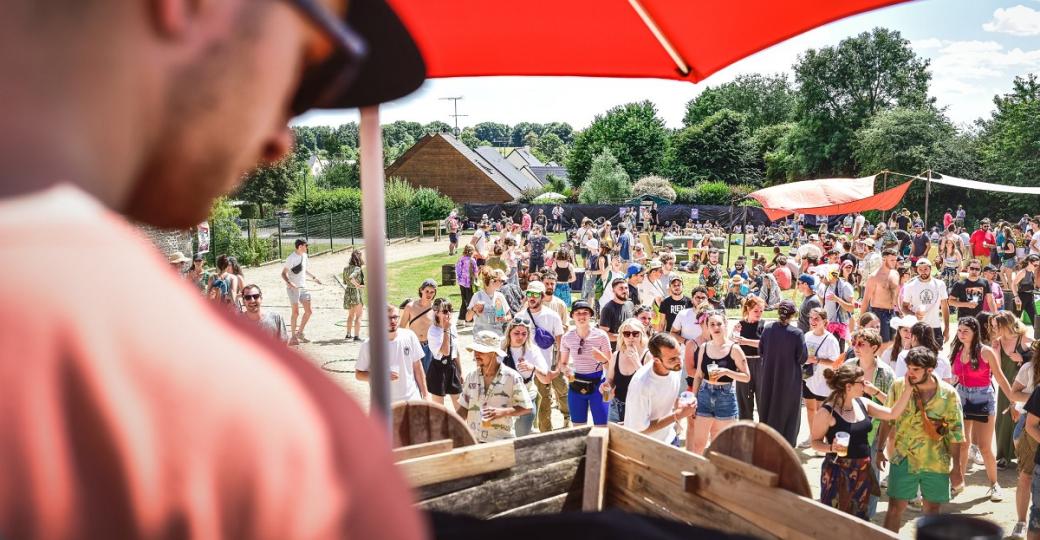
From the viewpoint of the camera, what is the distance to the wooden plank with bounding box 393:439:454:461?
3096 millimetres

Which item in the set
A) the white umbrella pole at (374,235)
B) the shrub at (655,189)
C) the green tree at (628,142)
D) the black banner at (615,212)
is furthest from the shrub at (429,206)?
the white umbrella pole at (374,235)

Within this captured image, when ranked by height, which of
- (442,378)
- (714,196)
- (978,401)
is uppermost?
(714,196)

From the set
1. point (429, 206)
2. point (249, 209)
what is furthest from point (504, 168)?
point (429, 206)

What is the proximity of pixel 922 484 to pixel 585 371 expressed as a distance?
10.7 feet

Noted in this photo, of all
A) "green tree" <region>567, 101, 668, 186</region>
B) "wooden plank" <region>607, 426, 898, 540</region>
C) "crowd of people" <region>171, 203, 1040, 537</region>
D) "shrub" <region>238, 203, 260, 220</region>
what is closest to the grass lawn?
"crowd of people" <region>171, 203, 1040, 537</region>

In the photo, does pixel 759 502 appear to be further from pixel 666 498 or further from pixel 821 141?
pixel 821 141

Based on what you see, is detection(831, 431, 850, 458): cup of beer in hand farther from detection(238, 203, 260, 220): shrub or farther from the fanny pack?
detection(238, 203, 260, 220): shrub

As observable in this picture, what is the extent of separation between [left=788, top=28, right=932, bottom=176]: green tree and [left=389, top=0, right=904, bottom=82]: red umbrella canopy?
70428 millimetres

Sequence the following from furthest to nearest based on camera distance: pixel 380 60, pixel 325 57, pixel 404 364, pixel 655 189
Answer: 1. pixel 655 189
2. pixel 404 364
3. pixel 380 60
4. pixel 325 57

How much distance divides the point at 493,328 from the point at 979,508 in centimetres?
581

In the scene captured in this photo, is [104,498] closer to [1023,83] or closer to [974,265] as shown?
[974,265]

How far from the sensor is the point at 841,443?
19.4 ft

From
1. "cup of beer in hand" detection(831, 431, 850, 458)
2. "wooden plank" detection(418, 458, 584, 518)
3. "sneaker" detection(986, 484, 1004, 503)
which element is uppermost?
"wooden plank" detection(418, 458, 584, 518)

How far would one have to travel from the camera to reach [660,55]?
97.7 inches
